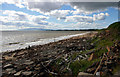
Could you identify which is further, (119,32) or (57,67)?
(119,32)

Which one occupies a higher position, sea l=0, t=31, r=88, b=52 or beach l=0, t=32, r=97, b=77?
beach l=0, t=32, r=97, b=77

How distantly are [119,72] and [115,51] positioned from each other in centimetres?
167

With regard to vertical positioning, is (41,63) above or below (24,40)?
above

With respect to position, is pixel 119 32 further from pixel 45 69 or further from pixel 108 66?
pixel 45 69

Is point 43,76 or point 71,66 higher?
point 71,66

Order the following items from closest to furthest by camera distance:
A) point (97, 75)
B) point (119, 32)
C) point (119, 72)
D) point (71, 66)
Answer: point (119, 72) → point (97, 75) → point (71, 66) → point (119, 32)

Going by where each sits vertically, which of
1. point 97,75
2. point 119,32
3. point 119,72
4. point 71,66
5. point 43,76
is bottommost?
point 43,76

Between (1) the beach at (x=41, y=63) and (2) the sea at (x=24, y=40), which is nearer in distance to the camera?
(1) the beach at (x=41, y=63)

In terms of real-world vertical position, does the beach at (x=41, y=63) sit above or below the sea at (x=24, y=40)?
above

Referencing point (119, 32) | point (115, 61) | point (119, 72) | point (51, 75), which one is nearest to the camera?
point (119, 72)

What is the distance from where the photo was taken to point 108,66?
3527 mm

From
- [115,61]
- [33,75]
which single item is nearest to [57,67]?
[33,75]

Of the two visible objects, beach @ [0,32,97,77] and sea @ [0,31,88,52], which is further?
sea @ [0,31,88,52]

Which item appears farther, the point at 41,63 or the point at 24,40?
the point at 24,40
